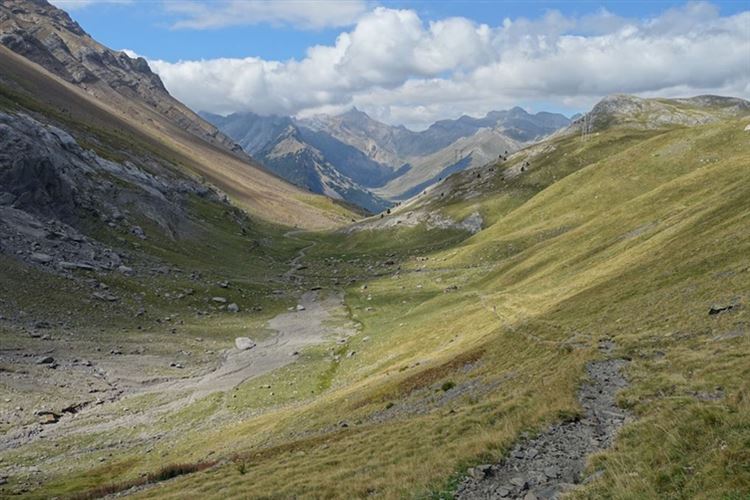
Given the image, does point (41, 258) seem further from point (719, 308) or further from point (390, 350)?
point (719, 308)

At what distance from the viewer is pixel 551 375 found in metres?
29.5

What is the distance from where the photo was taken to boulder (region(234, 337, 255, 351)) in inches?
3130

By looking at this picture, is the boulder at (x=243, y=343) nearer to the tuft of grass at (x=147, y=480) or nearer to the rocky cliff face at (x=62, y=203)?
the rocky cliff face at (x=62, y=203)

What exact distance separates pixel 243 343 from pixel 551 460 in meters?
68.2

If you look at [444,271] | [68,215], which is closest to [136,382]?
[68,215]

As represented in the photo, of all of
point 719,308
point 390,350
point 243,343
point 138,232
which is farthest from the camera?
point 138,232

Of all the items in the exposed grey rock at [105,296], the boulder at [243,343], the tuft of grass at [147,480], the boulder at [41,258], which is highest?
the boulder at [41,258]

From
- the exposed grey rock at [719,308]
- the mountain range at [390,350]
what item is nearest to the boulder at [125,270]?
the mountain range at [390,350]

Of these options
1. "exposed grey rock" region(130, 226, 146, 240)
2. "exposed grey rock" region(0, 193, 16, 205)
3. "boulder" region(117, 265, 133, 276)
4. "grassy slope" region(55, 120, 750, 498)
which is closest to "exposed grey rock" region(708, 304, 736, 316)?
"grassy slope" region(55, 120, 750, 498)

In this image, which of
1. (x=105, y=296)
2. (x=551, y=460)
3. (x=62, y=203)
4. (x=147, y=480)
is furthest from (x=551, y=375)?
(x=62, y=203)

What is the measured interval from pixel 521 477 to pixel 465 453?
10.9 ft

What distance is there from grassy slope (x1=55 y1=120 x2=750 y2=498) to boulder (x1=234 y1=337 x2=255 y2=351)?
12811 mm

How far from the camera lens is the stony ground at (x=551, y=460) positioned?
55.0 feet

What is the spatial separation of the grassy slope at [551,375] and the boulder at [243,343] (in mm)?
12811
